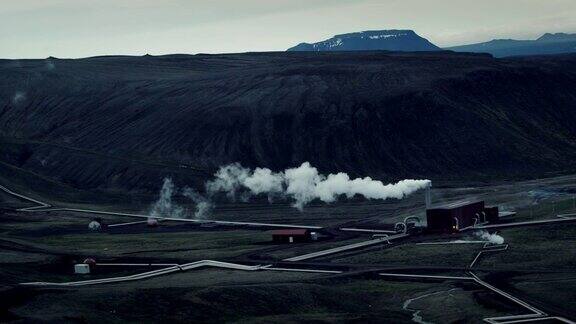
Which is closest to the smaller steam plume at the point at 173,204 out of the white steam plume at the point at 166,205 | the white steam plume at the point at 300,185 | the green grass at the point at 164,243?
the white steam plume at the point at 166,205

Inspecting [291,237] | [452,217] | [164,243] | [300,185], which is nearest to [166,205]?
[300,185]

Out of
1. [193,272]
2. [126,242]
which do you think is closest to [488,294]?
[193,272]

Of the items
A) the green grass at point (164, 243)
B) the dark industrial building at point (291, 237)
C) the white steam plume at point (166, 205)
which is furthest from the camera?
the white steam plume at point (166, 205)

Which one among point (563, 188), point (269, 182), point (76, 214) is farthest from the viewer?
point (269, 182)

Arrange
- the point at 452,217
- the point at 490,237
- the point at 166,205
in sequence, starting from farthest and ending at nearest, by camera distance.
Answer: the point at 166,205, the point at 452,217, the point at 490,237

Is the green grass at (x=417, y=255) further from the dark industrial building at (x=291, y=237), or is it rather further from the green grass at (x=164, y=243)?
the green grass at (x=164, y=243)

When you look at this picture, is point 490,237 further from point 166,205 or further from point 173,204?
point 173,204

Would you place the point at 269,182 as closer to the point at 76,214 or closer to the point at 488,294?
the point at 76,214
